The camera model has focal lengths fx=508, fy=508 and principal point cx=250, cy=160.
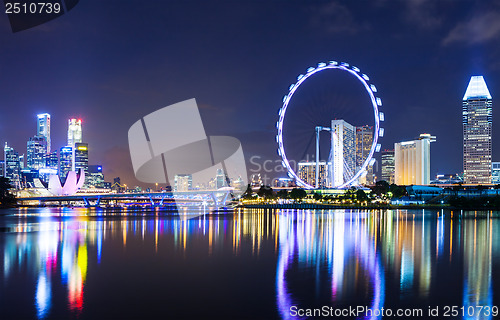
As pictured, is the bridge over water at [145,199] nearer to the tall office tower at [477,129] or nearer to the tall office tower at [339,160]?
the tall office tower at [339,160]

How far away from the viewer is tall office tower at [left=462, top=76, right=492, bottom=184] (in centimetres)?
15588

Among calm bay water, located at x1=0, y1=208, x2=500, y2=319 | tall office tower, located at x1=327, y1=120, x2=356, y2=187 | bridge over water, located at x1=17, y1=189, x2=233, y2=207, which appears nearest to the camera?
calm bay water, located at x1=0, y1=208, x2=500, y2=319

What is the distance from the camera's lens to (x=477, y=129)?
6201 inches

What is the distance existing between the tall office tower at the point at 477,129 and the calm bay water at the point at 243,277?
141718 millimetres

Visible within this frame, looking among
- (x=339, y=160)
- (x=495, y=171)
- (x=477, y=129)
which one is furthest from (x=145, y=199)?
(x=495, y=171)

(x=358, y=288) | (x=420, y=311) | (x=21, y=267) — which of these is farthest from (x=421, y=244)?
(x=21, y=267)

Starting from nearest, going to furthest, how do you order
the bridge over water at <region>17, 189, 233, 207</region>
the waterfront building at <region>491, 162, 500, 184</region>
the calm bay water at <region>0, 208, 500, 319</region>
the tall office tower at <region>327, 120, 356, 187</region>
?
1. the calm bay water at <region>0, 208, 500, 319</region>
2. the tall office tower at <region>327, 120, 356, 187</region>
3. the bridge over water at <region>17, 189, 233, 207</region>
4. the waterfront building at <region>491, 162, 500, 184</region>

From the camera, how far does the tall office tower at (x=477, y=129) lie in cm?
15588

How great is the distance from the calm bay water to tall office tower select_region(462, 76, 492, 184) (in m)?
142

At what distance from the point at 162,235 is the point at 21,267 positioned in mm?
13447

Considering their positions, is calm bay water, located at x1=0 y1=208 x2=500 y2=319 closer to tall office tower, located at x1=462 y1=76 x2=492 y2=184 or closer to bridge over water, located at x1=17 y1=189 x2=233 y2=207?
bridge over water, located at x1=17 y1=189 x2=233 y2=207

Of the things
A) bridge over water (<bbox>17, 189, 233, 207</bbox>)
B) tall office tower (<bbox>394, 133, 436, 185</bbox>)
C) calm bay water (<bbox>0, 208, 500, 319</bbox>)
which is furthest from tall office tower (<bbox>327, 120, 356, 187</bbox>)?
tall office tower (<bbox>394, 133, 436, 185</bbox>)

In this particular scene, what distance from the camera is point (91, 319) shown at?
11.1 meters

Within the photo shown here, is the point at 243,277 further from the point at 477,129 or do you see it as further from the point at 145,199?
the point at 477,129
